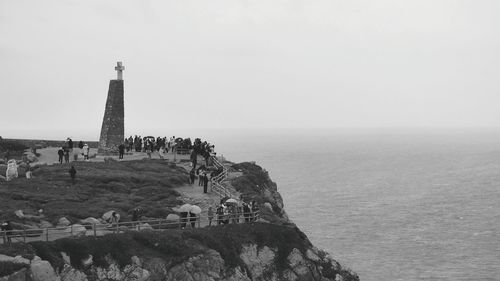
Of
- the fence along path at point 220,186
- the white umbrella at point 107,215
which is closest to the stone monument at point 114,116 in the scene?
the fence along path at point 220,186

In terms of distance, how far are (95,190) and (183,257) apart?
15621mm

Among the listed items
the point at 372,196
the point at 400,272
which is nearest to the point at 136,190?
the point at 400,272

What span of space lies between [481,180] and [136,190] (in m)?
93.7

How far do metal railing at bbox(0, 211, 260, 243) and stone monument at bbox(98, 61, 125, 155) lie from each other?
2642 centimetres

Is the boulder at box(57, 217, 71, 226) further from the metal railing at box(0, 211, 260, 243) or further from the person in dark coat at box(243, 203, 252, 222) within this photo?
the person in dark coat at box(243, 203, 252, 222)

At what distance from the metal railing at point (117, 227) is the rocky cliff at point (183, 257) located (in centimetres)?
75

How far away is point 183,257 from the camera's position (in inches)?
1278

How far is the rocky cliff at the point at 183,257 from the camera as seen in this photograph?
28.4m

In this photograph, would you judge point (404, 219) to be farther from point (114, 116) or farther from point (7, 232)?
point (7, 232)

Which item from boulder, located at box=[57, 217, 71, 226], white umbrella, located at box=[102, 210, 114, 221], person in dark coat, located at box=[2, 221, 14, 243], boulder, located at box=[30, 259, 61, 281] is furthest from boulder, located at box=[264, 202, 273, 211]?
boulder, located at box=[30, 259, 61, 281]

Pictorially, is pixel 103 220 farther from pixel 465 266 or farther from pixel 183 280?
pixel 465 266

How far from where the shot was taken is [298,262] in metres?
37.6

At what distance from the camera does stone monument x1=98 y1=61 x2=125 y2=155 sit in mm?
63062

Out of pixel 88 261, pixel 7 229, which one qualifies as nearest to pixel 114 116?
pixel 7 229
